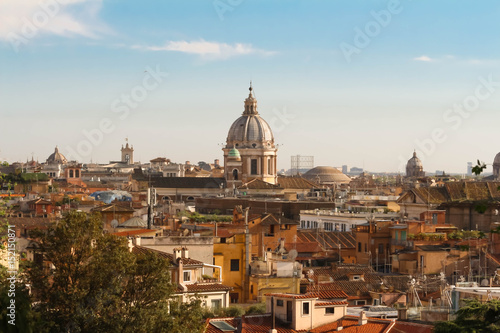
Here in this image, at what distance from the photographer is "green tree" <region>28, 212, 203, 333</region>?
16.8 m

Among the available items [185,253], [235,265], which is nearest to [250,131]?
[235,265]

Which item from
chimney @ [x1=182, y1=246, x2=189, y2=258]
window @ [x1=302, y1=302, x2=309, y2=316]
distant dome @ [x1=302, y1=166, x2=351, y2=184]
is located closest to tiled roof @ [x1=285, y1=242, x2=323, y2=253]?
chimney @ [x1=182, y1=246, x2=189, y2=258]

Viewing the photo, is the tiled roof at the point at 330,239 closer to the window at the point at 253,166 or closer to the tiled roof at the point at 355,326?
the tiled roof at the point at 355,326

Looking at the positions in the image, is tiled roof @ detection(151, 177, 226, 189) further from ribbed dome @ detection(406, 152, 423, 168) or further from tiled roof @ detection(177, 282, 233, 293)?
ribbed dome @ detection(406, 152, 423, 168)

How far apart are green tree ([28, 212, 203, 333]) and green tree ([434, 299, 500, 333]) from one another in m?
3.79

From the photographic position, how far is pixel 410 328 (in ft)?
63.7

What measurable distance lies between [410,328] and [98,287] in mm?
5523

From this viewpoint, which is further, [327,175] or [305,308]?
[327,175]

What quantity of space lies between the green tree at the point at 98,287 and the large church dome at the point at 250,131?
9504cm

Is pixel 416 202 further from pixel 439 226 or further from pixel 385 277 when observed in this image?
pixel 385 277

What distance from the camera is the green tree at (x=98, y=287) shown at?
16.8m

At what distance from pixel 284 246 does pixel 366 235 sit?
364 cm

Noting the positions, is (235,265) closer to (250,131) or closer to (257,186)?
(257,186)

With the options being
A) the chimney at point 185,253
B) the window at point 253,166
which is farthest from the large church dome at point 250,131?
the chimney at point 185,253
